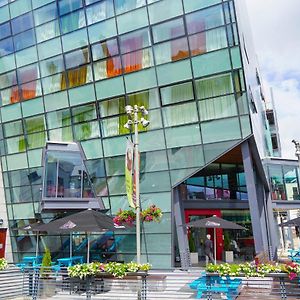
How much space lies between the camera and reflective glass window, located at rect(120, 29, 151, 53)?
70.4ft

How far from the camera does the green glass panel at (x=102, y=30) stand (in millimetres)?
22422

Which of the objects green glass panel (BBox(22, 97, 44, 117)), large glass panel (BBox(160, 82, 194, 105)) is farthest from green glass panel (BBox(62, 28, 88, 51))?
large glass panel (BBox(160, 82, 194, 105))

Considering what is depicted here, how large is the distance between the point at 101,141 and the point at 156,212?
236 inches

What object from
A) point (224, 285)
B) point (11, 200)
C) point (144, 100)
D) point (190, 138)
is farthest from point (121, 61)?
point (224, 285)

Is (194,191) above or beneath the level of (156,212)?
above

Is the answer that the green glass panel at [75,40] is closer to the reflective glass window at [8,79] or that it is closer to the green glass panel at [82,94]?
the green glass panel at [82,94]

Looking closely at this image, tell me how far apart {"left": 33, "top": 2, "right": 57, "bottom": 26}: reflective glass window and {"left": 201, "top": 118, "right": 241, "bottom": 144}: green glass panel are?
42.3 feet

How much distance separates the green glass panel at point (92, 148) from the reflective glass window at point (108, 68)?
3.97 metres

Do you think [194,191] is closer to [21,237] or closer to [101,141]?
[101,141]

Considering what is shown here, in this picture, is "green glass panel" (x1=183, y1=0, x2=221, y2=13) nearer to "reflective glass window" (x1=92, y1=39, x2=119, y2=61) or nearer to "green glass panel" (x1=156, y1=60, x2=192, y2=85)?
"green glass panel" (x1=156, y1=60, x2=192, y2=85)

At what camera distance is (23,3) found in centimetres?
2595

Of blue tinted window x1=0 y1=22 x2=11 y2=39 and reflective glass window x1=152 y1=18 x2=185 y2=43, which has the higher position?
blue tinted window x1=0 y1=22 x2=11 y2=39

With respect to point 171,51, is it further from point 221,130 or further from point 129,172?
point 129,172

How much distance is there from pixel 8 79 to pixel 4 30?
149 inches
